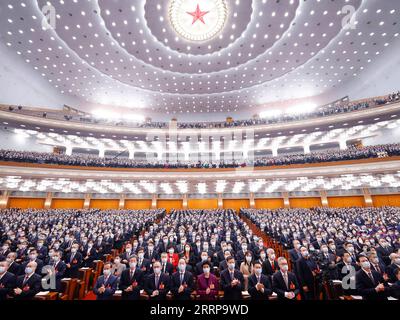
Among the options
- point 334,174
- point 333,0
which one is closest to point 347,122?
point 334,174

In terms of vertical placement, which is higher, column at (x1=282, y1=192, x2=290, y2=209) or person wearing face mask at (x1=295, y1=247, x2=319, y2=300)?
column at (x1=282, y1=192, x2=290, y2=209)

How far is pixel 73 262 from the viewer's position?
17.9 ft

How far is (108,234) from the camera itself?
295 inches

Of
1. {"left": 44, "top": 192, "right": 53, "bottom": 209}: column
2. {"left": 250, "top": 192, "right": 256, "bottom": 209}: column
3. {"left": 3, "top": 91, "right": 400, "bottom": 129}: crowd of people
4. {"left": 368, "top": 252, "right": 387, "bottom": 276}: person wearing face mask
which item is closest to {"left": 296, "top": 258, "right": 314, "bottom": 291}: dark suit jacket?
{"left": 368, "top": 252, "right": 387, "bottom": 276}: person wearing face mask

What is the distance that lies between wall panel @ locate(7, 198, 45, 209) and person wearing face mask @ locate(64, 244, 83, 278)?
1835 cm

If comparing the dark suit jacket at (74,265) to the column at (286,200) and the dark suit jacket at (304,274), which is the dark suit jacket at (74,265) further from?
the column at (286,200)

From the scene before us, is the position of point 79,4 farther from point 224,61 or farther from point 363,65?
point 363,65

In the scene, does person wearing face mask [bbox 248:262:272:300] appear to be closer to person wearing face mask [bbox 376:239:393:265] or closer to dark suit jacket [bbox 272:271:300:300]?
dark suit jacket [bbox 272:271:300:300]

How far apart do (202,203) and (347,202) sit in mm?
13888

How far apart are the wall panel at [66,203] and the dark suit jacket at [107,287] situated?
19909 mm

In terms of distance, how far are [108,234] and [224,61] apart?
17829 millimetres

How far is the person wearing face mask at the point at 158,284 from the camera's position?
3.73 meters

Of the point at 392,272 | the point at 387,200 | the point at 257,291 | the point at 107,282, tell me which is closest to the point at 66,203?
the point at 107,282

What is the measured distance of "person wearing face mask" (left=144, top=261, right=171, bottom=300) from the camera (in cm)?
373
